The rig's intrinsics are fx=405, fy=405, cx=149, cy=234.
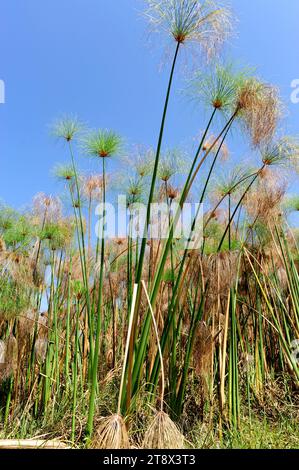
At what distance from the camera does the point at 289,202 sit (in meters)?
3.99

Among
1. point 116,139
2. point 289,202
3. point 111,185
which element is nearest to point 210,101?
point 116,139

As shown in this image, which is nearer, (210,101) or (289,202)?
(210,101)

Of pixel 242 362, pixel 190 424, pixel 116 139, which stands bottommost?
pixel 190 424

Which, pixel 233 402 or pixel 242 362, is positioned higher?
pixel 242 362

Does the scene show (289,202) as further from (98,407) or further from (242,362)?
(98,407)

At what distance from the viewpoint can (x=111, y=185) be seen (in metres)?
3.35

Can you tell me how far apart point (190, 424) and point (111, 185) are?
1.91 metres
